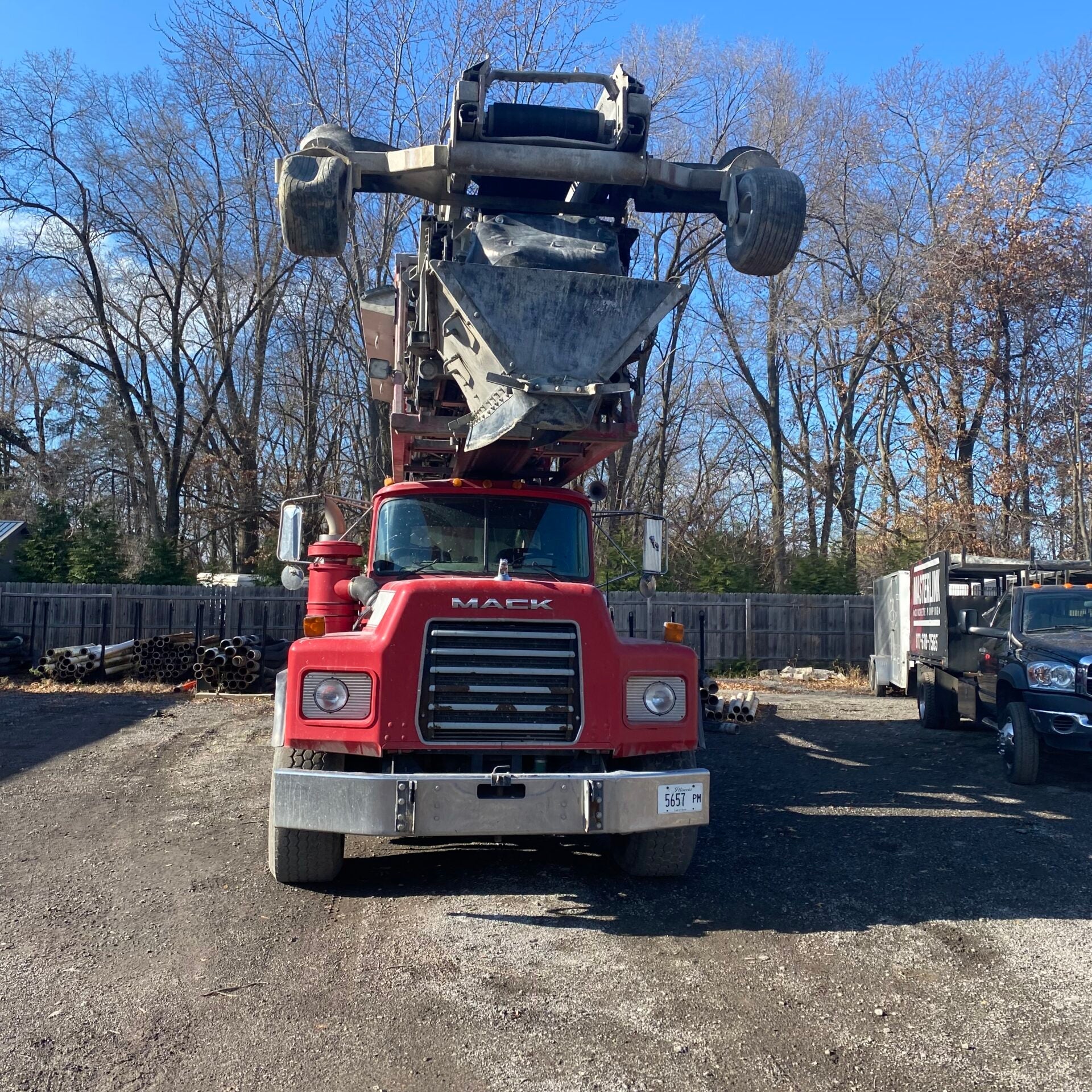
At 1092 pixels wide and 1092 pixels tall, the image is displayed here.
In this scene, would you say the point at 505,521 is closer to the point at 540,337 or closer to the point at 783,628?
the point at 540,337

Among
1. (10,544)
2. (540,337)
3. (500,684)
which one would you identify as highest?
(540,337)

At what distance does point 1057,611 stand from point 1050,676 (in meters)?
1.25

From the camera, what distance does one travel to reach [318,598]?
8.20 m

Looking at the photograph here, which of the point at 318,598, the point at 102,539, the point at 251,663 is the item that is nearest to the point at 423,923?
the point at 318,598

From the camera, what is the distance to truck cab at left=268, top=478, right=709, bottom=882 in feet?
16.2

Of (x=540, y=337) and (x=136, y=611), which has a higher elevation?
(x=540, y=337)

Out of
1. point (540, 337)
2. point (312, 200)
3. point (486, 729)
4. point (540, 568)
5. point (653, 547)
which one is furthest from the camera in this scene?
point (653, 547)

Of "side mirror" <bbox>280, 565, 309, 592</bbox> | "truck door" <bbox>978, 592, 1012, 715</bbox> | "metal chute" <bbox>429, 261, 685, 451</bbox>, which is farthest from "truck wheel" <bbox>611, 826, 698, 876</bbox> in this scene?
"truck door" <bbox>978, 592, 1012, 715</bbox>

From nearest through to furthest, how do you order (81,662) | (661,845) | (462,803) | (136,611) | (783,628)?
(462,803) < (661,845) < (81,662) < (136,611) < (783,628)

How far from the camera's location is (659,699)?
5.49 m

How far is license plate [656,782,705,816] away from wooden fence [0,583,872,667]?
14.2 meters

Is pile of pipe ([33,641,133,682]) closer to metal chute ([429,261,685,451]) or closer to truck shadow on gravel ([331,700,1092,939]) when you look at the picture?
truck shadow on gravel ([331,700,1092,939])

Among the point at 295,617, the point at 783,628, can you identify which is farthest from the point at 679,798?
the point at 783,628

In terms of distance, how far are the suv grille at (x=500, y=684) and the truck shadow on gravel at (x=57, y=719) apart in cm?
595
